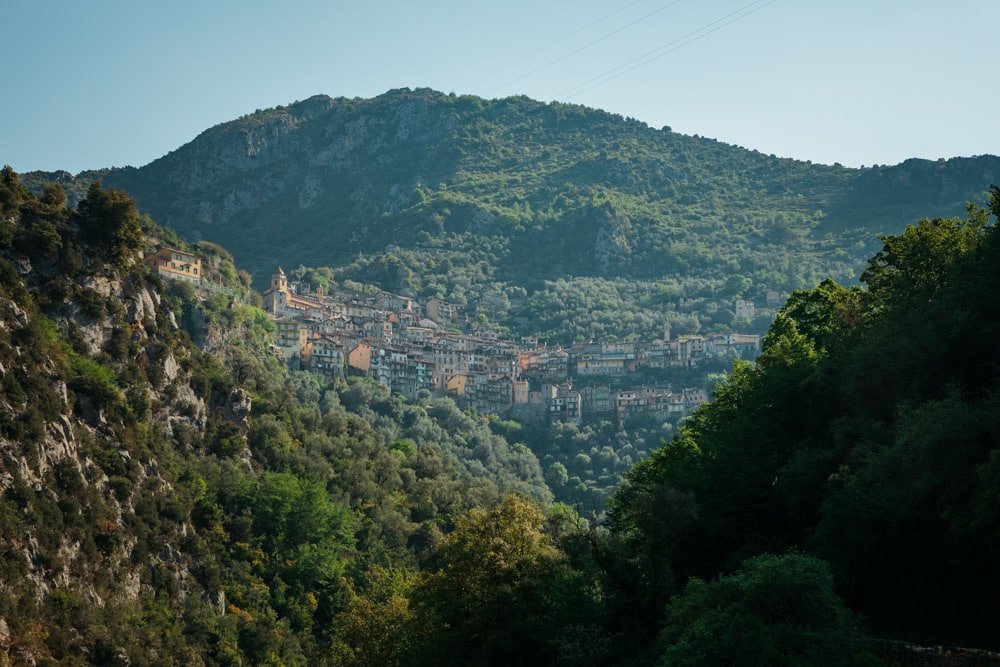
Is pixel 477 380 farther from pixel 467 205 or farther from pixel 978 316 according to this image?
pixel 978 316

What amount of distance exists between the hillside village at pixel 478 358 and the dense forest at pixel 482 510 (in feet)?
144

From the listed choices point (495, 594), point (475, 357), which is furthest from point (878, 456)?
point (475, 357)

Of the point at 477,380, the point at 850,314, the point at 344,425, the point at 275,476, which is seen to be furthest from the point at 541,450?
the point at 850,314

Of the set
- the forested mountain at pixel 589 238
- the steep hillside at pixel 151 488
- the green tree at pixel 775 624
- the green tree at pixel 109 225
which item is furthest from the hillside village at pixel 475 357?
the green tree at pixel 775 624

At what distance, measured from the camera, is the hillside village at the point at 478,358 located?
11269 cm

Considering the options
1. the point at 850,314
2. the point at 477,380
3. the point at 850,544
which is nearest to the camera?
the point at 850,544

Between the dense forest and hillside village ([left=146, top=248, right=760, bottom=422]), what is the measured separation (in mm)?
44025

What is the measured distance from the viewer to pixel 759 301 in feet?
Answer: 525

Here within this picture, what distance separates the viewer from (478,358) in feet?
424

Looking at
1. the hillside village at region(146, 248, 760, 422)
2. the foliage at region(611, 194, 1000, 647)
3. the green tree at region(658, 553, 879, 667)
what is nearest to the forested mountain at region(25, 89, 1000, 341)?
the hillside village at region(146, 248, 760, 422)

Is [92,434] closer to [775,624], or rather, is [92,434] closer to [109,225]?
[109,225]

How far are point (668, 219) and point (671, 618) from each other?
16461 cm

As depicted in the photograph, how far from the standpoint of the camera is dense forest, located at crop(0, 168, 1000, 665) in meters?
23.7

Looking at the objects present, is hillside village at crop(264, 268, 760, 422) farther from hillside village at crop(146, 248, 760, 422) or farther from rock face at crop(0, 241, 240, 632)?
rock face at crop(0, 241, 240, 632)
